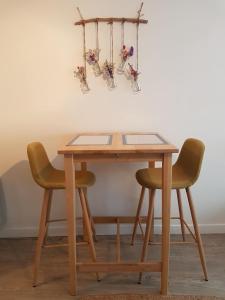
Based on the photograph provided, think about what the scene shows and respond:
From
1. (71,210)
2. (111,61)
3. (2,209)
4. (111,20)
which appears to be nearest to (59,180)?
(71,210)

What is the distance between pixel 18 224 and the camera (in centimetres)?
257

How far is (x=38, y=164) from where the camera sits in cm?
188

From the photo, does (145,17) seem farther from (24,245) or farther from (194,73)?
(24,245)

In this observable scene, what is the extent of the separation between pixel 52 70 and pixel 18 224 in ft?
4.64

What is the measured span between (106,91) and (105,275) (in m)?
1.44

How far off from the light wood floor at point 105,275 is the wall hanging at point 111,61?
1354 millimetres

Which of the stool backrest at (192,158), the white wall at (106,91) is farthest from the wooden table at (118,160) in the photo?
the white wall at (106,91)

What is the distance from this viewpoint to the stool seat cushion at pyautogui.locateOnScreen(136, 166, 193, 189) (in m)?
1.79

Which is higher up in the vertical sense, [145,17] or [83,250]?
[145,17]

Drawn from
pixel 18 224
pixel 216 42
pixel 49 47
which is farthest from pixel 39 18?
pixel 18 224

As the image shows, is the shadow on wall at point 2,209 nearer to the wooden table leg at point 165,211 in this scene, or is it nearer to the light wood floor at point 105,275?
the light wood floor at point 105,275

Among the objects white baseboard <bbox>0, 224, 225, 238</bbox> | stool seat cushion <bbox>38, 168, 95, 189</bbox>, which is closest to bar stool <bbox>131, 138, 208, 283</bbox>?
stool seat cushion <bbox>38, 168, 95, 189</bbox>

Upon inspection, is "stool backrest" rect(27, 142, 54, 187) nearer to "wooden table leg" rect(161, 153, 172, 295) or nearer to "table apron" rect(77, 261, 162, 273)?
"table apron" rect(77, 261, 162, 273)

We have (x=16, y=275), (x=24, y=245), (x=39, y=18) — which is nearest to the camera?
(x=16, y=275)
